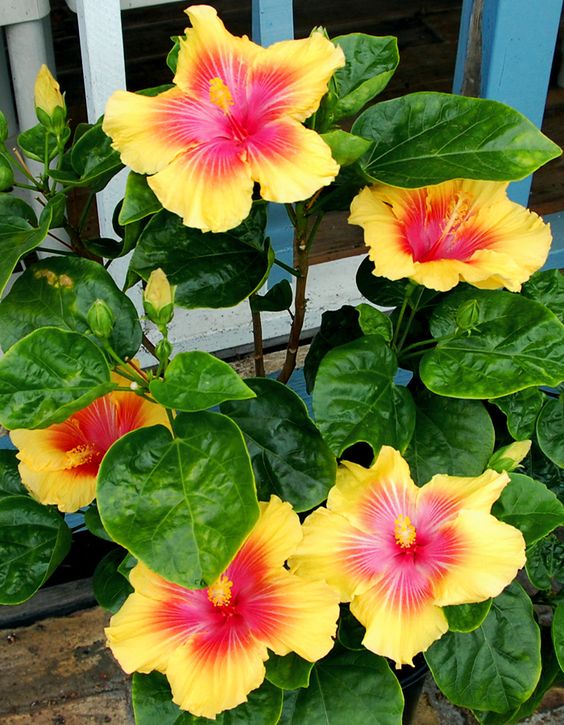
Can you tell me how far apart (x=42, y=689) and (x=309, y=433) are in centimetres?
89

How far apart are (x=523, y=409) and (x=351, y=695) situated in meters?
0.41

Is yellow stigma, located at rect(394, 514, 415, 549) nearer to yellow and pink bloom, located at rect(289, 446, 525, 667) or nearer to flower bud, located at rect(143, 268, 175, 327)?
yellow and pink bloom, located at rect(289, 446, 525, 667)

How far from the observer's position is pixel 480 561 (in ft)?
3.21

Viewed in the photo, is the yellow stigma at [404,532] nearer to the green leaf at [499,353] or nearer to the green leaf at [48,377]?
the green leaf at [499,353]

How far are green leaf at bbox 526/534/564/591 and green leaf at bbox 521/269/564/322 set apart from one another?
32 cm

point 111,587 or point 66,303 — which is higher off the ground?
point 66,303

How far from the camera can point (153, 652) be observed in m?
1.01

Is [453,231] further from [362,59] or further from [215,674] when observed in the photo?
[215,674]

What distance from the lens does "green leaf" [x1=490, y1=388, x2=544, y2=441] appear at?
3.94ft

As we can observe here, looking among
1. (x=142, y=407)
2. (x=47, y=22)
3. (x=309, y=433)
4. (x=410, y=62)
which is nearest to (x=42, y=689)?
(x=142, y=407)

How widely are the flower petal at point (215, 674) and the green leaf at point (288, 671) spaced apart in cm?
7

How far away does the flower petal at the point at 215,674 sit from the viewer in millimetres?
976

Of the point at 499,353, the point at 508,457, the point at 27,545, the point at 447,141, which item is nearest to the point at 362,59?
the point at 447,141

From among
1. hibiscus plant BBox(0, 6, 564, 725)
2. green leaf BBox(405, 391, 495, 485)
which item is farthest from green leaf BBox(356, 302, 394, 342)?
green leaf BBox(405, 391, 495, 485)
